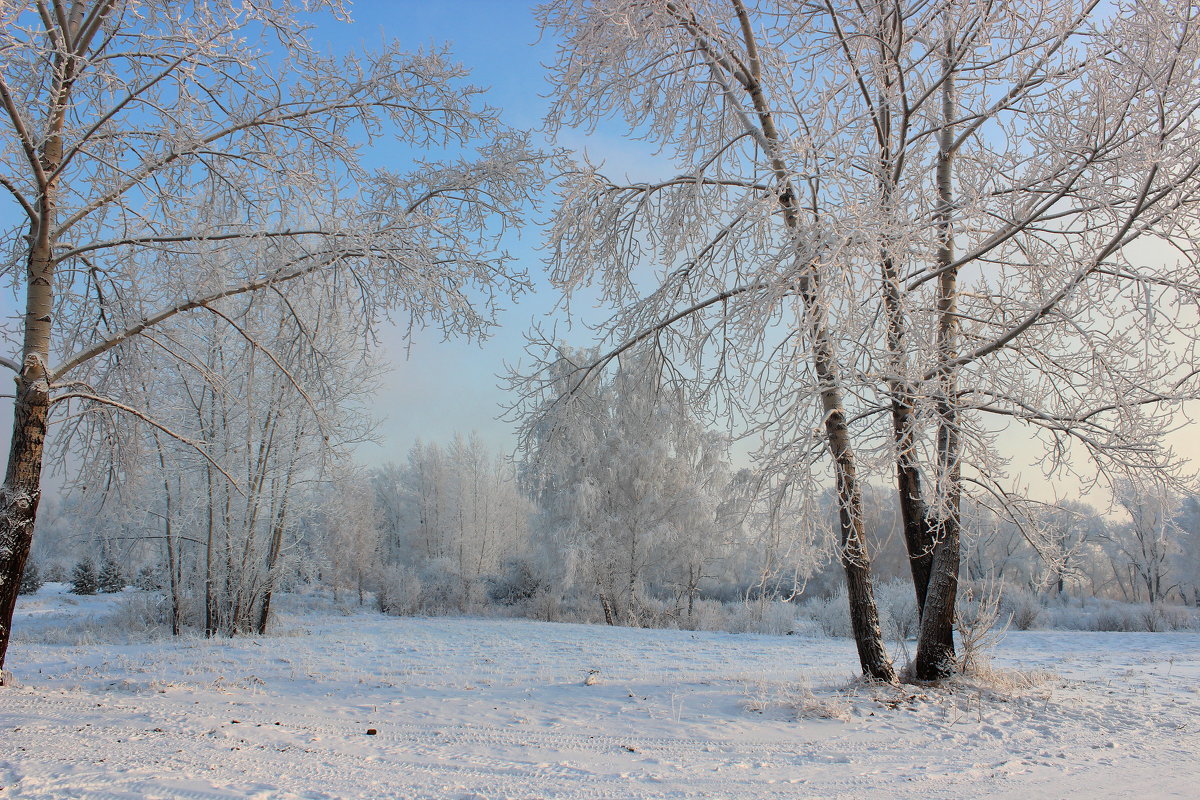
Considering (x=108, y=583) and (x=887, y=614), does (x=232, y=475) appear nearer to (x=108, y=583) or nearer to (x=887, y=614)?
(x=887, y=614)

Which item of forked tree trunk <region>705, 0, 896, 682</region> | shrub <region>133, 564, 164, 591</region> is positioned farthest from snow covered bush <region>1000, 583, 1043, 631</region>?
shrub <region>133, 564, 164, 591</region>

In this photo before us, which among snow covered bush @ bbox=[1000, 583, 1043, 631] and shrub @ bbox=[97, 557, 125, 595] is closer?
snow covered bush @ bbox=[1000, 583, 1043, 631]

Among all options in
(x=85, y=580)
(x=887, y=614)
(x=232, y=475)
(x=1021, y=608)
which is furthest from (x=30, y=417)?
(x=85, y=580)

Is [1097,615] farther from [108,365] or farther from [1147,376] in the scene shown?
[108,365]

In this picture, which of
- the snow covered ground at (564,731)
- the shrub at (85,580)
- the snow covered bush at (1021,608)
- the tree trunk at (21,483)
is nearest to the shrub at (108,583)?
the shrub at (85,580)

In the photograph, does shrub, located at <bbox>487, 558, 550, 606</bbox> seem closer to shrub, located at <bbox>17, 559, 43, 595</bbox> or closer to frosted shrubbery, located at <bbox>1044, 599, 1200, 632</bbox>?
frosted shrubbery, located at <bbox>1044, 599, 1200, 632</bbox>

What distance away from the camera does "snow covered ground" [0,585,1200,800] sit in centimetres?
353

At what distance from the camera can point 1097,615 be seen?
1930cm

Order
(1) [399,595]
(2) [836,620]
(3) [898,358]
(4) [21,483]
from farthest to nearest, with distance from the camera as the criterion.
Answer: (1) [399,595], (2) [836,620], (4) [21,483], (3) [898,358]

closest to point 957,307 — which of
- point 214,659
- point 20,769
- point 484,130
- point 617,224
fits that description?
point 617,224

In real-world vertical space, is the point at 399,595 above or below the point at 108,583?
above

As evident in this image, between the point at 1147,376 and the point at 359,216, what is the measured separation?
6.57 meters

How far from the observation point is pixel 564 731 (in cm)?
481

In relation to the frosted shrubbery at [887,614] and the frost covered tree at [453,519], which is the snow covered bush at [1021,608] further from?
the frost covered tree at [453,519]
